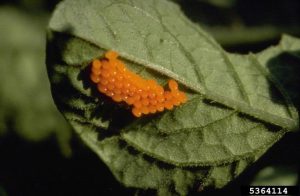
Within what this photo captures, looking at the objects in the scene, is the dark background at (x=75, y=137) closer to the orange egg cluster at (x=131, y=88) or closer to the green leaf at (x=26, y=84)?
the green leaf at (x=26, y=84)

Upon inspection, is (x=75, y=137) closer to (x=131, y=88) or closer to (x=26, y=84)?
(x=26, y=84)

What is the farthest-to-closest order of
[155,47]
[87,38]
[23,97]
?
[23,97], [155,47], [87,38]

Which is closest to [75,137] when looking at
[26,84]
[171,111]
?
[26,84]

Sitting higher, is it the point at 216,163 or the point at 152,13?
the point at 152,13

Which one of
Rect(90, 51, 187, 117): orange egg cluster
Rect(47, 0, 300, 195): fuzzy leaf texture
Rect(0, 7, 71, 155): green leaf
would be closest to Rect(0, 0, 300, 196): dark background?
Rect(0, 7, 71, 155): green leaf

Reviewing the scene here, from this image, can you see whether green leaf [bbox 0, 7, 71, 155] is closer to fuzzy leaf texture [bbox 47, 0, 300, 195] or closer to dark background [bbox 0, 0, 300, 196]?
dark background [bbox 0, 0, 300, 196]

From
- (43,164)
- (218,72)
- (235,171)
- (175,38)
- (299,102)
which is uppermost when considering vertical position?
(175,38)

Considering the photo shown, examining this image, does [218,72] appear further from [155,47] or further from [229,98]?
[155,47]

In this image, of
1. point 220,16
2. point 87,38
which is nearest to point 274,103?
point 87,38
